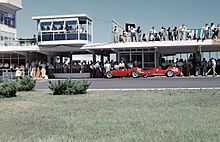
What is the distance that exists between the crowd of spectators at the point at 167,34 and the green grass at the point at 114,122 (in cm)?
2282

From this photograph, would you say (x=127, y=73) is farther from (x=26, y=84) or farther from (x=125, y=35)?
(x=26, y=84)

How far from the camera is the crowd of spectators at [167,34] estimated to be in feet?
116

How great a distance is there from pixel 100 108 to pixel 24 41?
102 feet

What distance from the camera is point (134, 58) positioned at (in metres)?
40.0

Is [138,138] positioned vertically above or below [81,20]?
below

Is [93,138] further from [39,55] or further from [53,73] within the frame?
[39,55]

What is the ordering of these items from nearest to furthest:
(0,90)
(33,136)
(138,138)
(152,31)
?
(138,138)
(33,136)
(0,90)
(152,31)

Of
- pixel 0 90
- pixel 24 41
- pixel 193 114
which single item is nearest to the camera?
pixel 193 114

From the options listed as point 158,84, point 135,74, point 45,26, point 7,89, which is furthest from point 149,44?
point 7,89

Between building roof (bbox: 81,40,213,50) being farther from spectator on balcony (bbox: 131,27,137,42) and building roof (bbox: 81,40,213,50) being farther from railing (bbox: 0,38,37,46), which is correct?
railing (bbox: 0,38,37,46)

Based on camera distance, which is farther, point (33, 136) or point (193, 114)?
point (193, 114)

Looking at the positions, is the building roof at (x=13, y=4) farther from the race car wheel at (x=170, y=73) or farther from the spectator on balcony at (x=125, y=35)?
the race car wheel at (x=170, y=73)

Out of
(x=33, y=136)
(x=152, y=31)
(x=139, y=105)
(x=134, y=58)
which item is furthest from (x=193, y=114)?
(x=134, y=58)

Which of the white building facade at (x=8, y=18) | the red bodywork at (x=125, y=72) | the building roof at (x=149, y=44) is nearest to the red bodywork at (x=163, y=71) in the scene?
the red bodywork at (x=125, y=72)
